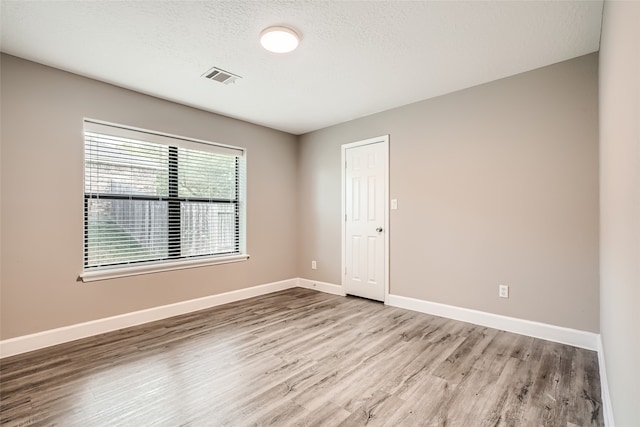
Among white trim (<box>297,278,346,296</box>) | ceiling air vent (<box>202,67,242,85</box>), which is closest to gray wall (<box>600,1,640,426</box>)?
ceiling air vent (<box>202,67,242,85</box>)

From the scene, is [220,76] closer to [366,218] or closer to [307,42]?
[307,42]

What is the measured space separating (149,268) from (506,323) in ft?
12.2

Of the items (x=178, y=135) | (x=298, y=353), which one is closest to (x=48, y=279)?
(x=178, y=135)

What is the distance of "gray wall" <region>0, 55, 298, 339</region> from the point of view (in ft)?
8.22

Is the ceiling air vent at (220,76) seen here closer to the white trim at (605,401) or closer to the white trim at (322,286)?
the white trim at (322,286)

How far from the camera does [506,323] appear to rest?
2939 mm

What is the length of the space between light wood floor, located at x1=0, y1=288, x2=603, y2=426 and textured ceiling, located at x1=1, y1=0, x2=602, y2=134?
2.48 metres

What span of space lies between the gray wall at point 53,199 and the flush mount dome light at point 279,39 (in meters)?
1.82

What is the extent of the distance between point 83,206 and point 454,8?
350 centimetres

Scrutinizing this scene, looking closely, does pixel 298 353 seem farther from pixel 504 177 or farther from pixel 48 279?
pixel 504 177

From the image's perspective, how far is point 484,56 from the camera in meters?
2.57

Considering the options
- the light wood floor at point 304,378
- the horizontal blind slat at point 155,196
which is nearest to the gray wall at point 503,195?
the light wood floor at point 304,378

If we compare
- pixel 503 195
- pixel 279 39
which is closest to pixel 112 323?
pixel 279 39

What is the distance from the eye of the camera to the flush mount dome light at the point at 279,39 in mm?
2172
